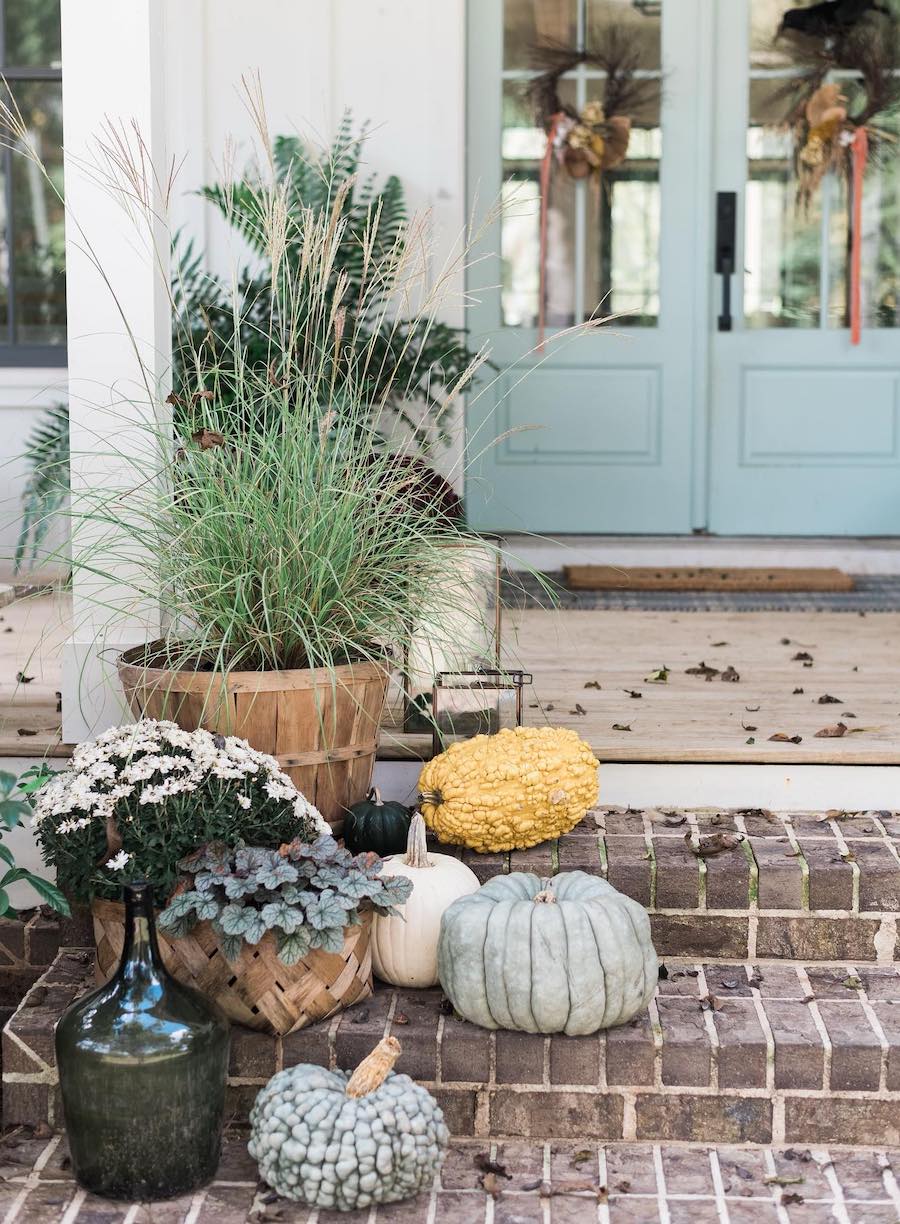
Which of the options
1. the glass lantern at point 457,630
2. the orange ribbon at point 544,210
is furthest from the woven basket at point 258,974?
the orange ribbon at point 544,210

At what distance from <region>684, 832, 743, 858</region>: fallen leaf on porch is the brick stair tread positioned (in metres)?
0.51

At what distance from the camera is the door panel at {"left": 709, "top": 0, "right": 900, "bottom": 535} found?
488 cm

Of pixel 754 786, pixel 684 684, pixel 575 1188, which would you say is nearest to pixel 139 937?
pixel 575 1188

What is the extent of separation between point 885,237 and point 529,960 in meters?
3.57

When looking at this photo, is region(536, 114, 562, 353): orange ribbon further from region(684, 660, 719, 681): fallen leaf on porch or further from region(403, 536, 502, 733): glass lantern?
region(403, 536, 502, 733): glass lantern

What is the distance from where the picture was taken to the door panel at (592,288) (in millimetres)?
4836

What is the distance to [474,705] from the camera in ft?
8.82

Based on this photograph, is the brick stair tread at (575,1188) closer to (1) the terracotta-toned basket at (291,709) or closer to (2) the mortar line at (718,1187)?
(2) the mortar line at (718,1187)

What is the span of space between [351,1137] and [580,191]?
3.68 meters

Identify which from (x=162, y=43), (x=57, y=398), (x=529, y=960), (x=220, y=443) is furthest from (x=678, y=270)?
(x=529, y=960)

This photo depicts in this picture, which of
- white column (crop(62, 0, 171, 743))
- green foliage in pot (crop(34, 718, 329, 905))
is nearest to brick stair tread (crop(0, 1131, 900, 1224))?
green foliage in pot (crop(34, 718, 329, 905))

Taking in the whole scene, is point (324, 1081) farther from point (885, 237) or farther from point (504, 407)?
point (885, 237)

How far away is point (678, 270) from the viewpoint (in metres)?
4.93

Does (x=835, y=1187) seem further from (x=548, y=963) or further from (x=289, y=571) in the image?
(x=289, y=571)
